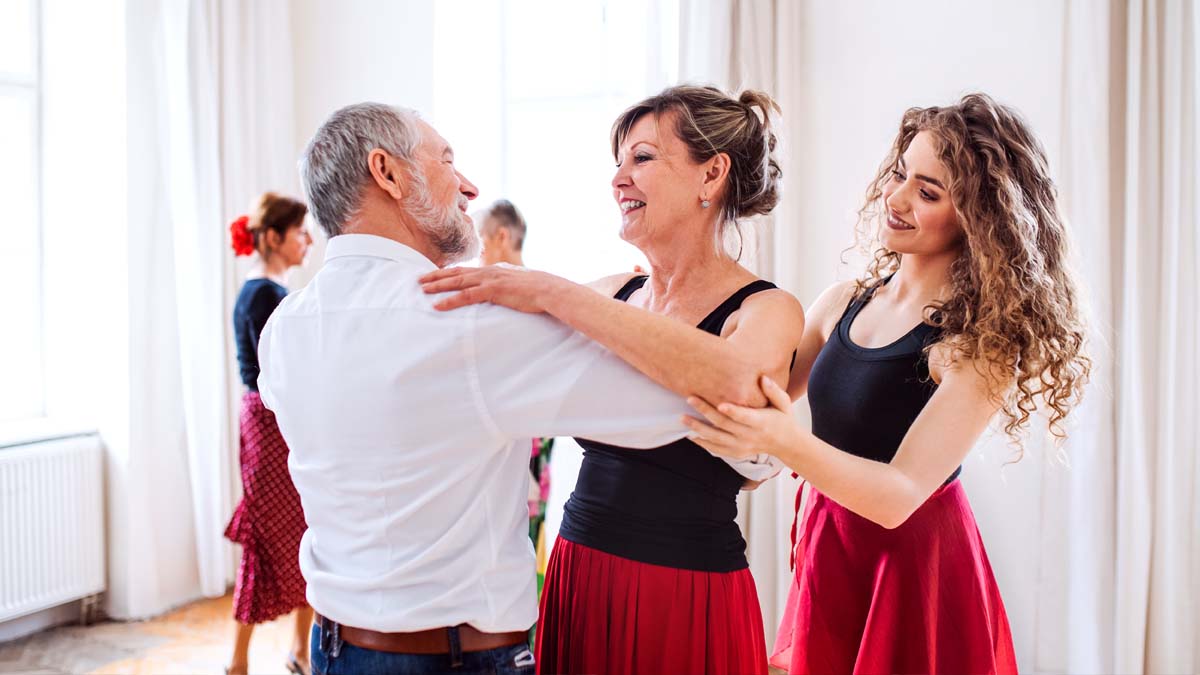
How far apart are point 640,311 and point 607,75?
10.0 feet

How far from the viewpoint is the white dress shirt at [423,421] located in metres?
1.19

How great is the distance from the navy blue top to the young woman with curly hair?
Result: 8.03ft

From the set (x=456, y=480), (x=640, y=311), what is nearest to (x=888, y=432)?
(x=640, y=311)

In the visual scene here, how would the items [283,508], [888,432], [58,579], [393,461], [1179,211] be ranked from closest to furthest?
[393,461] → [888,432] → [1179,211] → [283,508] → [58,579]

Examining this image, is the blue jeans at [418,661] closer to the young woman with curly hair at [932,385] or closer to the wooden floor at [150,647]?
the young woman with curly hair at [932,385]

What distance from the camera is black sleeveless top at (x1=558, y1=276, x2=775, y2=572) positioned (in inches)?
62.5

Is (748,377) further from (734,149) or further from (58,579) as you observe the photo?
(58,579)

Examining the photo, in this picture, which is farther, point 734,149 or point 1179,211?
point 1179,211

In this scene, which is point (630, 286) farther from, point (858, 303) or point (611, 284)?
point (858, 303)

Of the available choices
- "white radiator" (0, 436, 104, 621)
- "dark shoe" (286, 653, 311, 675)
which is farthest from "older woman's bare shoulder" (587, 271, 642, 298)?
"white radiator" (0, 436, 104, 621)

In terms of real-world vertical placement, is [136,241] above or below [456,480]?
above

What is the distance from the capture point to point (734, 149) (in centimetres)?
171

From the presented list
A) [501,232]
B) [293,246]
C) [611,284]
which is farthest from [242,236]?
[611,284]

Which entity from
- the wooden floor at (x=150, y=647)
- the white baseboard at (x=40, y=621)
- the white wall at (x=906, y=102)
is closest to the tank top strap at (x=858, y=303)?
the white wall at (x=906, y=102)
